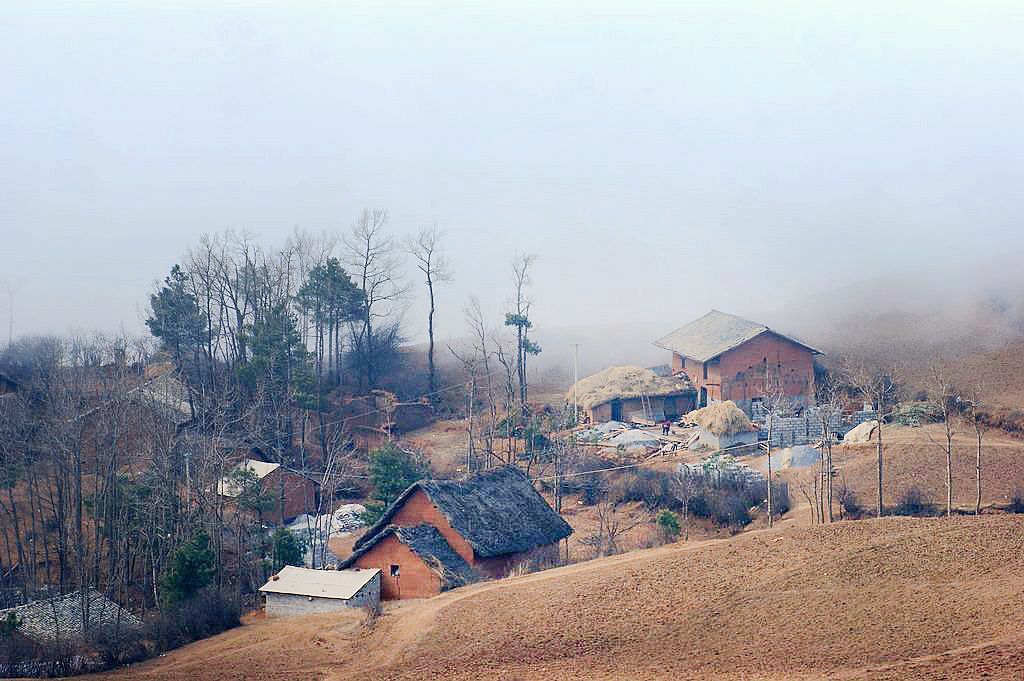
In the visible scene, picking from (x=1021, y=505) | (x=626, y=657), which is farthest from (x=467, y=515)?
(x=1021, y=505)

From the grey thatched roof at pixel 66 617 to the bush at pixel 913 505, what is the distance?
80.5 feet

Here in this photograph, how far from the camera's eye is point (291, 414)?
51.5 meters

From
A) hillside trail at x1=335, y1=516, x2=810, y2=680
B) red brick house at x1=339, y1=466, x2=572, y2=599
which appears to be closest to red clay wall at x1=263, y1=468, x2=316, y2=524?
red brick house at x1=339, y1=466, x2=572, y2=599

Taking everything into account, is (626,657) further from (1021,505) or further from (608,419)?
(608,419)

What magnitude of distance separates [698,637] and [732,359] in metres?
34.7

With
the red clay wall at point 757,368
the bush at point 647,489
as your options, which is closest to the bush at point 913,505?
the bush at point 647,489

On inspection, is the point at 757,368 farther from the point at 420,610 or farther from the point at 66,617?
the point at 66,617

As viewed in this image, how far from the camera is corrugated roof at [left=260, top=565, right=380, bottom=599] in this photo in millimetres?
29438

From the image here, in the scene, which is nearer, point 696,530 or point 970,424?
point 696,530

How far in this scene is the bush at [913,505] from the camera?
34344 mm

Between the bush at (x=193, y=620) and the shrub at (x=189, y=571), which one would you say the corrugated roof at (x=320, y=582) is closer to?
the bush at (x=193, y=620)

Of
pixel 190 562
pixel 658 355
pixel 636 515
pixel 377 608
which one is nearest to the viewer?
pixel 377 608

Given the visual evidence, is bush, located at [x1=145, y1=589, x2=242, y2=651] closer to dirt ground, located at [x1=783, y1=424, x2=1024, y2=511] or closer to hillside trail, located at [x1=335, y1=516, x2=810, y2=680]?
hillside trail, located at [x1=335, y1=516, x2=810, y2=680]

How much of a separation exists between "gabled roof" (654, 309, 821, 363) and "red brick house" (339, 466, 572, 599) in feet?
77.8
